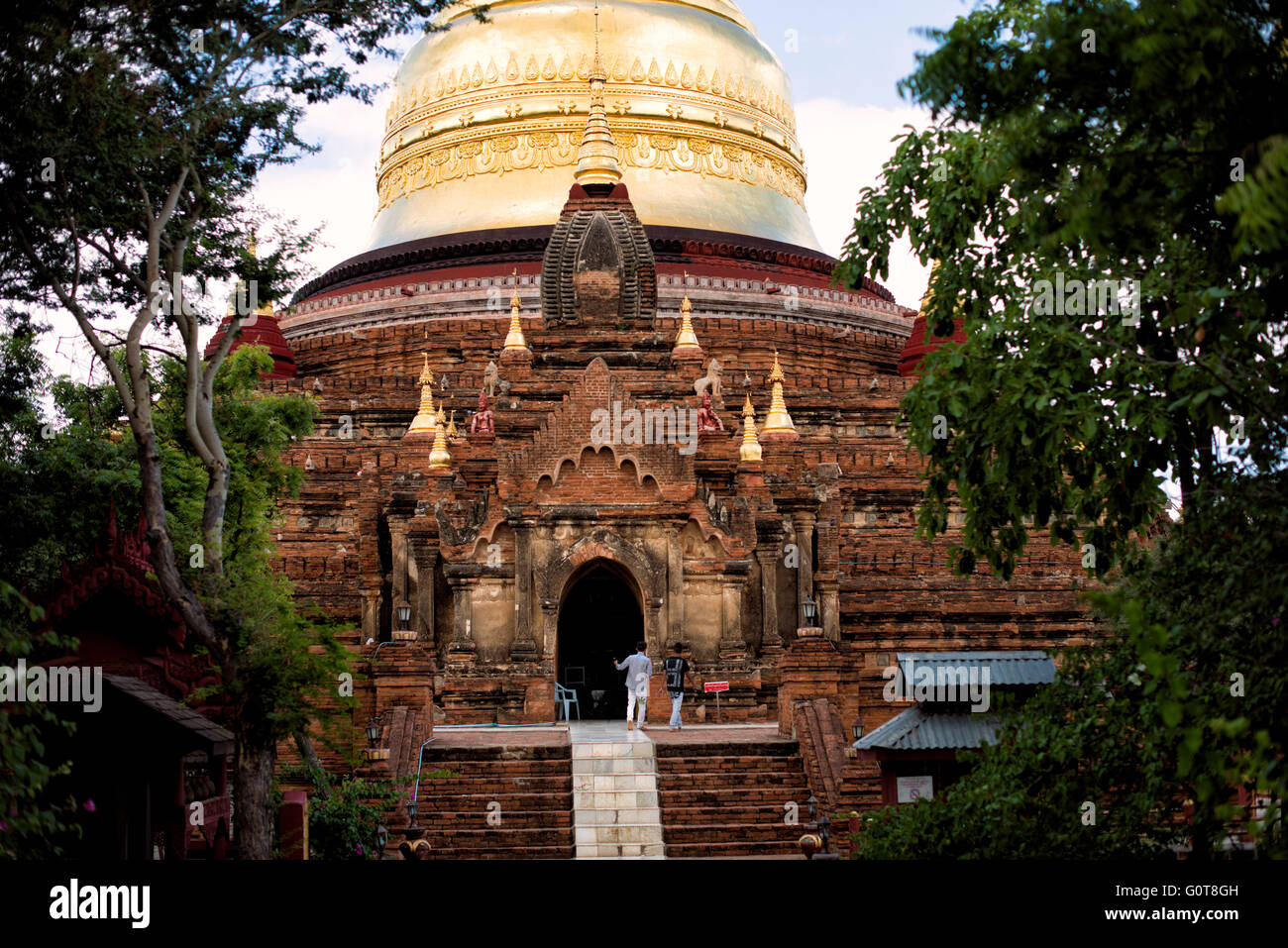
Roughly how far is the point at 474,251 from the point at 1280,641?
32.6m

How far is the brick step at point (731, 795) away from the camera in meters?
19.9

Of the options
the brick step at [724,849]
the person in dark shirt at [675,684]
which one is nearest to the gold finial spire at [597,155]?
the person in dark shirt at [675,684]

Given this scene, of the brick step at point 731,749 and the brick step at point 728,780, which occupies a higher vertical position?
the brick step at point 731,749

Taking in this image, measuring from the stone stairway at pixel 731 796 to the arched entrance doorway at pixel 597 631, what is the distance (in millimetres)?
6932

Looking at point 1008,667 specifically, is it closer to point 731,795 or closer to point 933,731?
point 933,731

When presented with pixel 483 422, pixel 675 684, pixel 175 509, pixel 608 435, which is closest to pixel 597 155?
pixel 483 422

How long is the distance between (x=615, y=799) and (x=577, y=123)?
87.7 ft

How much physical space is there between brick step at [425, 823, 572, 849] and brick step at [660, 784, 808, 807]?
1.47 meters

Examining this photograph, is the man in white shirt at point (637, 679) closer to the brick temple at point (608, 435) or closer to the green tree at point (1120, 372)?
the brick temple at point (608, 435)

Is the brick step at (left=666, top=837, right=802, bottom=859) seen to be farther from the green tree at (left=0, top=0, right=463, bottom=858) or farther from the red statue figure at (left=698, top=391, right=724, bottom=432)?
the red statue figure at (left=698, top=391, right=724, bottom=432)

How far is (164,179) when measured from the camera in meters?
16.8
